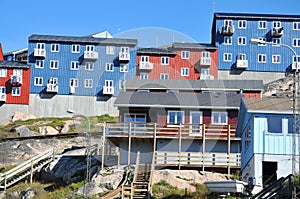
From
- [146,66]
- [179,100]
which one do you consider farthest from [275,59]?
[179,100]

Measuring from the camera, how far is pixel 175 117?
49219 millimetres

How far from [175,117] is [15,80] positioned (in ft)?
121

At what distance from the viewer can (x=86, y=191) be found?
37.8 m

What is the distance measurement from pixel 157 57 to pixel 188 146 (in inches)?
1448

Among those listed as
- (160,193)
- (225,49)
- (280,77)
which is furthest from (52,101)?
(160,193)

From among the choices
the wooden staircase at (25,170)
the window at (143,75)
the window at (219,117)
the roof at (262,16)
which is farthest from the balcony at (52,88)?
the window at (219,117)

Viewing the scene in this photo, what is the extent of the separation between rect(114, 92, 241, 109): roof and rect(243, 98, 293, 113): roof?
11.8m

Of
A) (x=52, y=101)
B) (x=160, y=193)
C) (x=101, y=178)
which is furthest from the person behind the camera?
(x=52, y=101)

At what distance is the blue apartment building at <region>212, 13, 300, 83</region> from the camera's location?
82.4 m

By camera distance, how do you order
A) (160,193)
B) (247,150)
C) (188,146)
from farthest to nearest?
(188,146) → (160,193) → (247,150)

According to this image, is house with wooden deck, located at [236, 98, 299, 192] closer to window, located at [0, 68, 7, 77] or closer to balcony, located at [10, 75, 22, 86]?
balcony, located at [10, 75, 22, 86]

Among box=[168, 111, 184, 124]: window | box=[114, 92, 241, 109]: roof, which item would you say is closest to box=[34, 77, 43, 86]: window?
box=[114, 92, 241, 109]: roof

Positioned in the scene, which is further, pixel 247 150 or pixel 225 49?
pixel 225 49

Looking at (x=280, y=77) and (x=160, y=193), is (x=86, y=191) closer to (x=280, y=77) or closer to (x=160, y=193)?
(x=160, y=193)
